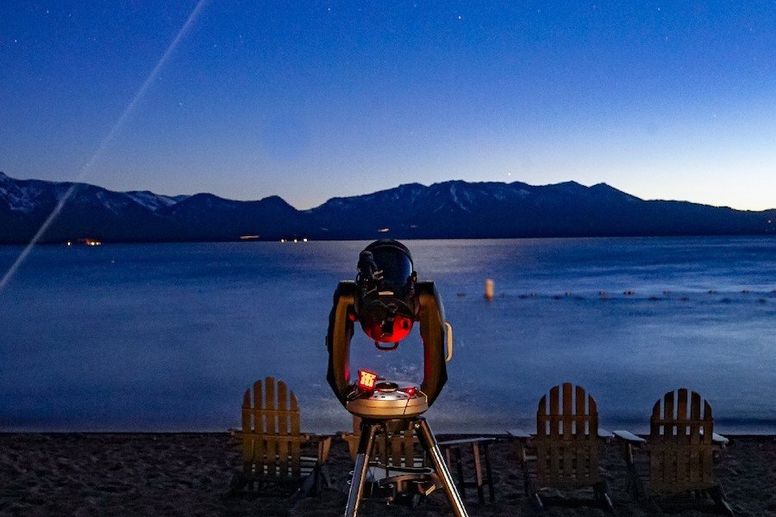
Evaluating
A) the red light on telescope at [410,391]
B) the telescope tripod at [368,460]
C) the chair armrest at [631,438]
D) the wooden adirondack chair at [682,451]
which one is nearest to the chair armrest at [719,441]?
the wooden adirondack chair at [682,451]

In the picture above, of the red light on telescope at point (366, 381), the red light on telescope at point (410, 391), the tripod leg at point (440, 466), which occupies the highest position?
the red light on telescope at point (366, 381)

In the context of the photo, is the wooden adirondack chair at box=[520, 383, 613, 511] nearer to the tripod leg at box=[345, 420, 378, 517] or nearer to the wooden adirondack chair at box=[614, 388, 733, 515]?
the wooden adirondack chair at box=[614, 388, 733, 515]

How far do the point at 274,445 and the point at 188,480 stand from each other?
1.39 metres

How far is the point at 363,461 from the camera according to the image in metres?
3.53

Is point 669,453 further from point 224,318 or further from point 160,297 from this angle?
point 160,297

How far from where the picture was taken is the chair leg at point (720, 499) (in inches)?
251

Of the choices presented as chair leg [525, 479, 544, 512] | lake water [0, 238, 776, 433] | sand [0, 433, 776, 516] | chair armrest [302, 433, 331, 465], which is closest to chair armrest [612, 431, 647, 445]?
sand [0, 433, 776, 516]

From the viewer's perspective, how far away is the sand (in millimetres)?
6629

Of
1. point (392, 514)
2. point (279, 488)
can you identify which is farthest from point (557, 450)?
point (279, 488)

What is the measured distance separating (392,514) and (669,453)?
2.66 m

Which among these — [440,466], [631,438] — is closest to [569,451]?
[631,438]

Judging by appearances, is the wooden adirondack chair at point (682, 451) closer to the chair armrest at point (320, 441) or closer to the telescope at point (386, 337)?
the chair armrest at point (320, 441)

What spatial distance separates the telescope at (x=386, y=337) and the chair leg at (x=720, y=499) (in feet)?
13.1

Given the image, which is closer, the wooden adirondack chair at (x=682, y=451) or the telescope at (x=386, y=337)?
the telescope at (x=386, y=337)
